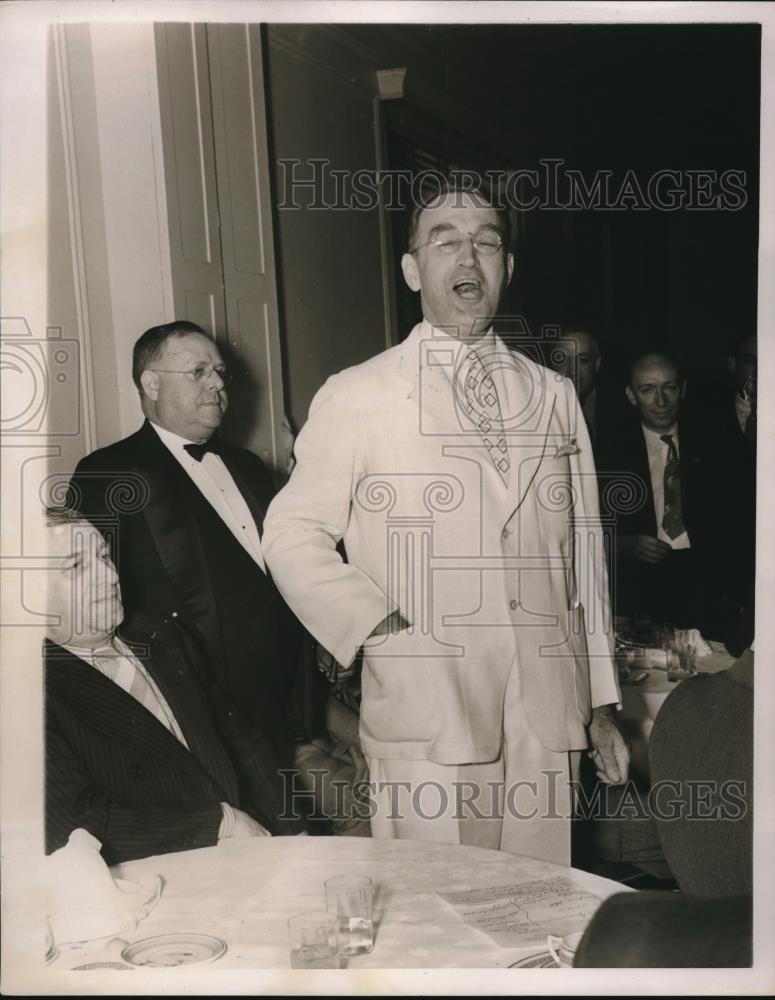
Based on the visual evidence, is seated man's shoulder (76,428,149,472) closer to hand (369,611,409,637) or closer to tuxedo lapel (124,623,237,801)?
tuxedo lapel (124,623,237,801)

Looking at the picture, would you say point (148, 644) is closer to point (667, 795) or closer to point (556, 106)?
point (667, 795)

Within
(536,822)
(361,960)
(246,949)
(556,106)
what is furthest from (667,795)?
(556,106)

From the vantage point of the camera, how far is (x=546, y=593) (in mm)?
2164

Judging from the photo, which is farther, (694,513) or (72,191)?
(694,513)

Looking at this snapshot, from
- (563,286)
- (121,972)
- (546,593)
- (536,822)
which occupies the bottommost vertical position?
(121,972)

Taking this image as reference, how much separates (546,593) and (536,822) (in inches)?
19.3

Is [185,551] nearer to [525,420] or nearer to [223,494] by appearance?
[223,494]

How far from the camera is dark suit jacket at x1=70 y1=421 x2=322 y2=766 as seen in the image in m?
2.13

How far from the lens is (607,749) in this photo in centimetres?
219

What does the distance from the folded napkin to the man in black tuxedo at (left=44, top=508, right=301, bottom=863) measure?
33 millimetres

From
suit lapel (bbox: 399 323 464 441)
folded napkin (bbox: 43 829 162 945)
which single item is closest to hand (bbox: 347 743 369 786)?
folded napkin (bbox: 43 829 162 945)

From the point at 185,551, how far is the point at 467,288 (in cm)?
81

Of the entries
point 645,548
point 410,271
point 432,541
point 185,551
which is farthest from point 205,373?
point 645,548

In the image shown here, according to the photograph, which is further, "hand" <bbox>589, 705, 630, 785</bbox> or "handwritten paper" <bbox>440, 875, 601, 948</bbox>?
"hand" <bbox>589, 705, 630, 785</bbox>
